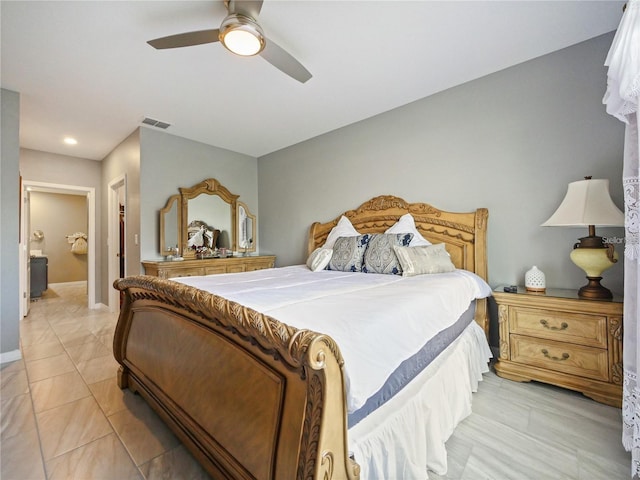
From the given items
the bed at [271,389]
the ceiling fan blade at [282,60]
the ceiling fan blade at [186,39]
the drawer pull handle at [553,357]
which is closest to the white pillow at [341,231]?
the bed at [271,389]

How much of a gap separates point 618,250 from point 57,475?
11.9 feet

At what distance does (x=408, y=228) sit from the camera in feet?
9.21

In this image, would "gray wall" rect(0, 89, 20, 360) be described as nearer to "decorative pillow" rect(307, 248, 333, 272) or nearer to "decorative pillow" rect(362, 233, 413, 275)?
Result: "decorative pillow" rect(307, 248, 333, 272)

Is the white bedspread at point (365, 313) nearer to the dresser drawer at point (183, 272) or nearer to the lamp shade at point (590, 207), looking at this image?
the lamp shade at point (590, 207)

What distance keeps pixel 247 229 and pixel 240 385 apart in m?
3.84

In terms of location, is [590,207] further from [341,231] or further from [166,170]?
[166,170]

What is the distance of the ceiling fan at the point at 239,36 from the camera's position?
1.53m

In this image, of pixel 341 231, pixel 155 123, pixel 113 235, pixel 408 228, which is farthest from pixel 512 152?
pixel 113 235

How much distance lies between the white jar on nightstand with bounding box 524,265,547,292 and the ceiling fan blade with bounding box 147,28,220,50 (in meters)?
2.72

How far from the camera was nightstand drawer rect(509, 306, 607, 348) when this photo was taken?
5.84 feet

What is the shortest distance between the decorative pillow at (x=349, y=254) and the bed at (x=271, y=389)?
0.67 metres

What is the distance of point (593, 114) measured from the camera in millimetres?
2066

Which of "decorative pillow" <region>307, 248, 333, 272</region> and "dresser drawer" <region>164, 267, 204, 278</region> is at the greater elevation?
"decorative pillow" <region>307, 248, 333, 272</region>

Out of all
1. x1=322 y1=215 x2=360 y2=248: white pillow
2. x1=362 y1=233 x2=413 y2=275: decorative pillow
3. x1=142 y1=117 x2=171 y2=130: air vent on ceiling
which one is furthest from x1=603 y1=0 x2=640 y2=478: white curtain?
x1=142 y1=117 x2=171 y2=130: air vent on ceiling
